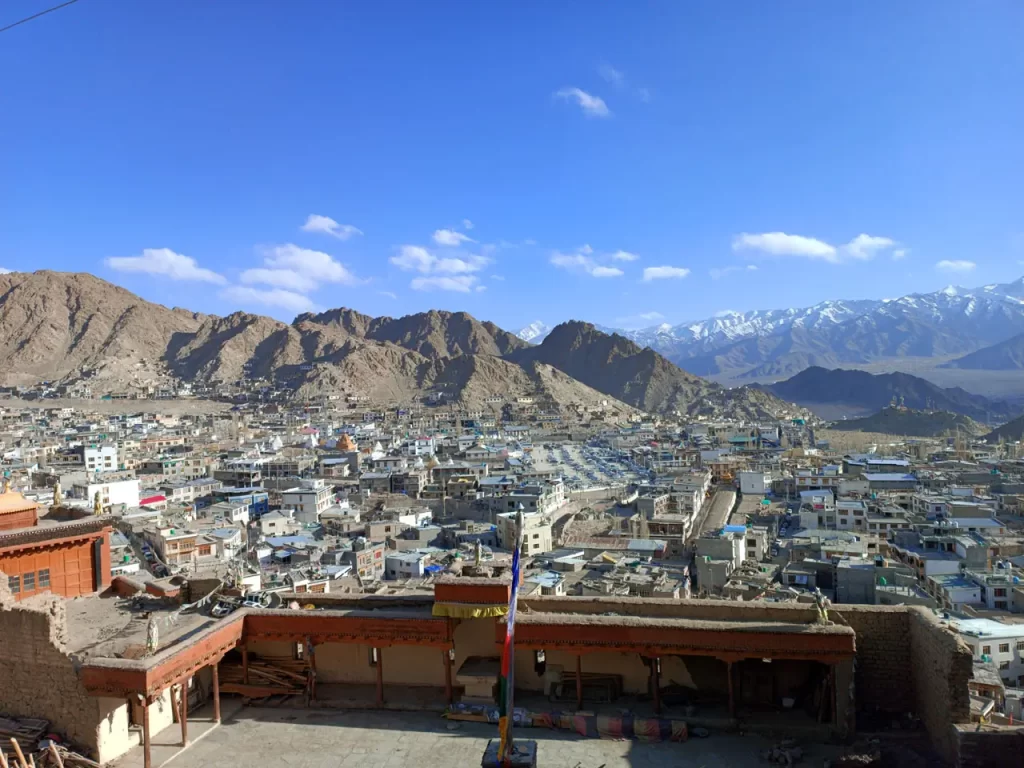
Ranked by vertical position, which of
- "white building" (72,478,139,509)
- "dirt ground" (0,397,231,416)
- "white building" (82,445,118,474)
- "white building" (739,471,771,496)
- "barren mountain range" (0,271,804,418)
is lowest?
"white building" (739,471,771,496)

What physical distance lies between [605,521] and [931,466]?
114 feet

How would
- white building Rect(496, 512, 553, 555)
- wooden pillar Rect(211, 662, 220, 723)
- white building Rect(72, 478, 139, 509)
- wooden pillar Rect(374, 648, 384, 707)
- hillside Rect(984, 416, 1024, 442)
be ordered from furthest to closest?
hillside Rect(984, 416, 1024, 442) < white building Rect(72, 478, 139, 509) < white building Rect(496, 512, 553, 555) < wooden pillar Rect(374, 648, 384, 707) < wooden pillar Rect(211, 662, 220, 723)

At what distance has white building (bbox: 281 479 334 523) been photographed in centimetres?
4522

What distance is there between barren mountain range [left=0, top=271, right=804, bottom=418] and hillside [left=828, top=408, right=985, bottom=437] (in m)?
16.5

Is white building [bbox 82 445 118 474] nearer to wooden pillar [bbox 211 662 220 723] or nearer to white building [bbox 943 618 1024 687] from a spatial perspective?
white building [bbox 943 618 1024 687]

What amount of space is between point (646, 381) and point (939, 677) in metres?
158

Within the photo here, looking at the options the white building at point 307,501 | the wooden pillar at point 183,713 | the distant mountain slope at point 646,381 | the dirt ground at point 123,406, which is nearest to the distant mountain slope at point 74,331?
the dirt ground at point 123,406

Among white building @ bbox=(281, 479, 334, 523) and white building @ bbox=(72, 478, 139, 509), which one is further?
white building @ bbox=(281, 479, 334, 523)

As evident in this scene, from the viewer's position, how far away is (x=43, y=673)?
7727mm

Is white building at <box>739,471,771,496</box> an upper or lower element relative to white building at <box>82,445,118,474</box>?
lower

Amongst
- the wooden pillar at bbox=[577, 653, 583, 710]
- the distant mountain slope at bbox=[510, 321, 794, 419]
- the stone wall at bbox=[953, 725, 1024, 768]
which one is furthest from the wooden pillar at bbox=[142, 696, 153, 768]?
the distant mountain slope at bbox=[510, 321, 794, 419]

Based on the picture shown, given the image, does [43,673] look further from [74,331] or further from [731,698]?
[74,331]

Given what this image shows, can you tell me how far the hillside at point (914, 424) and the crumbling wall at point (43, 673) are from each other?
11378 centimetres

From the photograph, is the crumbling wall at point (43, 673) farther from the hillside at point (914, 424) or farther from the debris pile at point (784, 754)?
the hillside at point (914, 424)
